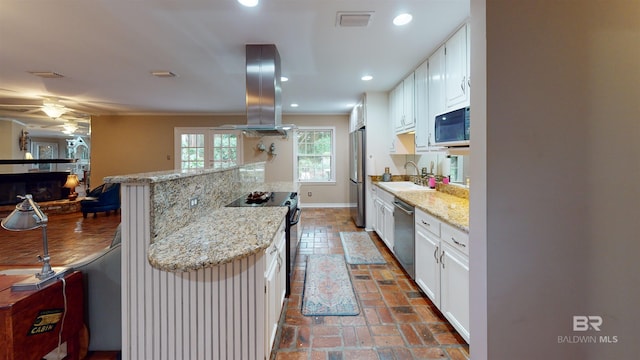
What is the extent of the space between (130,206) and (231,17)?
1739mm

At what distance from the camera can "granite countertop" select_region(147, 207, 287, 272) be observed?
1.20 metres

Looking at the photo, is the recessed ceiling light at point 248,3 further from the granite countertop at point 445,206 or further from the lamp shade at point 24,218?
the granite countertop at point 445,206

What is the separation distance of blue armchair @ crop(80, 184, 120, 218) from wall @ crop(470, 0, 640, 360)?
706 cm

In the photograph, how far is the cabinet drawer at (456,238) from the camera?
1.69 metres

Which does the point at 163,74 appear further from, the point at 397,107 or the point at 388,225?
the point at 388,225

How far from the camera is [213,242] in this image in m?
1.41

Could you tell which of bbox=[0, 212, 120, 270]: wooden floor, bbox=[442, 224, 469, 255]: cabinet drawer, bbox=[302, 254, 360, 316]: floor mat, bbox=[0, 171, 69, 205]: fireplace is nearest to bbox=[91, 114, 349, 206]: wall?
bbox=[0, 171, 69, 205]: fireplace

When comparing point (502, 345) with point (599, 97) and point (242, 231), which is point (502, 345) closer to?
point (599, 97)

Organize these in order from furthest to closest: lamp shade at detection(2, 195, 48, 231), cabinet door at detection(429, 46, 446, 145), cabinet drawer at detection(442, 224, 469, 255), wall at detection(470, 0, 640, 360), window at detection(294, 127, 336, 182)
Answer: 1. window at detection(294, 127, 336, 182)
2. cabinet door at detection(429, 46, 446, 145)
3. cabinet drawer at detection(442, 224, 469, 255)
4. lamp shade at detection(2, 195, 48, 231)
5. wall at detection(470, 0, 640, 360)

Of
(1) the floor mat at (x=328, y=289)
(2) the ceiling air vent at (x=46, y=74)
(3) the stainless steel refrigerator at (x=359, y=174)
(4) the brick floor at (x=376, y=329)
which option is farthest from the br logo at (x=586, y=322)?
(2) the ceiling air vent at (x=46, y=74)

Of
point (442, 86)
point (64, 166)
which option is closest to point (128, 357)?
point (442, 86)

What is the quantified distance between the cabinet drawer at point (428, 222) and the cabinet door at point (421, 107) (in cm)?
105

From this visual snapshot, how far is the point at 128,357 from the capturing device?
4.62 feet

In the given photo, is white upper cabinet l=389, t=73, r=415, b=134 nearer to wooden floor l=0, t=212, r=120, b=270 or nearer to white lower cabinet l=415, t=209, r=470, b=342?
white lower cabinet l=415, t=209, r=470, b=342
